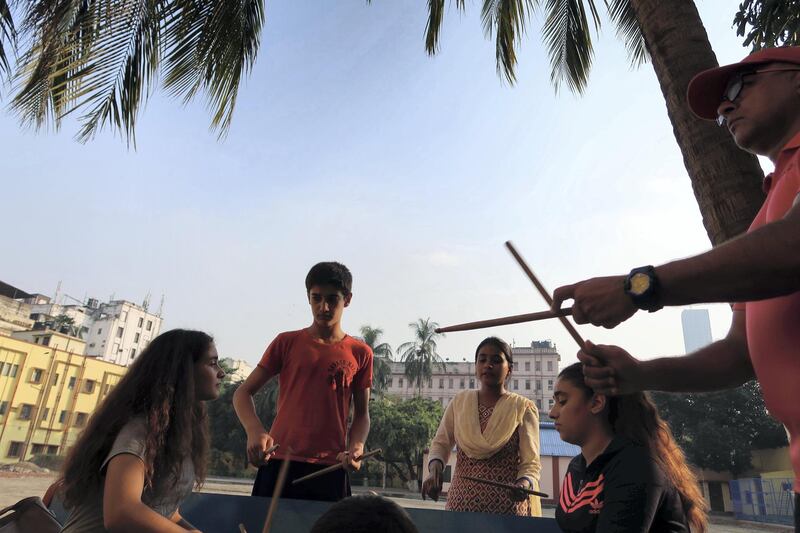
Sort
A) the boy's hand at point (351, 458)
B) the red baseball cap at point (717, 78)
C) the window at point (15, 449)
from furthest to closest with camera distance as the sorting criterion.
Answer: the window at point (15, 449), the boy's hand at point (351, 458), the red baseball cap at point (717, 78)

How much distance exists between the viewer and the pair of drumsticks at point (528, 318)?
153 cm

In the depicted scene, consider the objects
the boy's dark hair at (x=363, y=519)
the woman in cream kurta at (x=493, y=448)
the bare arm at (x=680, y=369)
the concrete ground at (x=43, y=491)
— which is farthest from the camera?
the concrete ground at (x=43, y=491)

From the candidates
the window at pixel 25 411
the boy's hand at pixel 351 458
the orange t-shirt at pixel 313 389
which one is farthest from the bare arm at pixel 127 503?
the window at pixel 25 411

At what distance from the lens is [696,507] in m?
2.04

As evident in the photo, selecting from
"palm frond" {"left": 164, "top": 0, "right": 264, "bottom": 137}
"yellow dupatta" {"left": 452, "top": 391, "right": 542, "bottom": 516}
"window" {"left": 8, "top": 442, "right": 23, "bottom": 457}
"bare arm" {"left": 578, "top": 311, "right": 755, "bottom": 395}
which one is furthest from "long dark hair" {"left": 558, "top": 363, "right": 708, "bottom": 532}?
"window" {"left": 8, "top": 442, "right": 23, "bottom": 457}

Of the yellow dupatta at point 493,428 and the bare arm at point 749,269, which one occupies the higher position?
the bare arm at point 749,269

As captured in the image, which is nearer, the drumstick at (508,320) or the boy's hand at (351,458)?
the drumstick at (508,320)

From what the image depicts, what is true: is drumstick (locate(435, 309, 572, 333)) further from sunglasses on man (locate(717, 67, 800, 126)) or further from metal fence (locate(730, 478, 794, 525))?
metal fence (locate(730, 478, 794, 525))

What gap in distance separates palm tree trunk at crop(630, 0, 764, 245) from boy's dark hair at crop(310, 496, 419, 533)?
8.35ft

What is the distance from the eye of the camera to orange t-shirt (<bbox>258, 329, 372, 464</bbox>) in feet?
10.0

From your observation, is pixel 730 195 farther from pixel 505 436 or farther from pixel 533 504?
pixel 533 504

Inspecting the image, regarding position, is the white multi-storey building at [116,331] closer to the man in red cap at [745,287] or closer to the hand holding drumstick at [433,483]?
the hand holding drumstick at [433,483]

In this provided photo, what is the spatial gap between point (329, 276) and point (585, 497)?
193 cm

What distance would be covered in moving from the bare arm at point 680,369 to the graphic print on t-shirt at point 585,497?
499 millimetres
